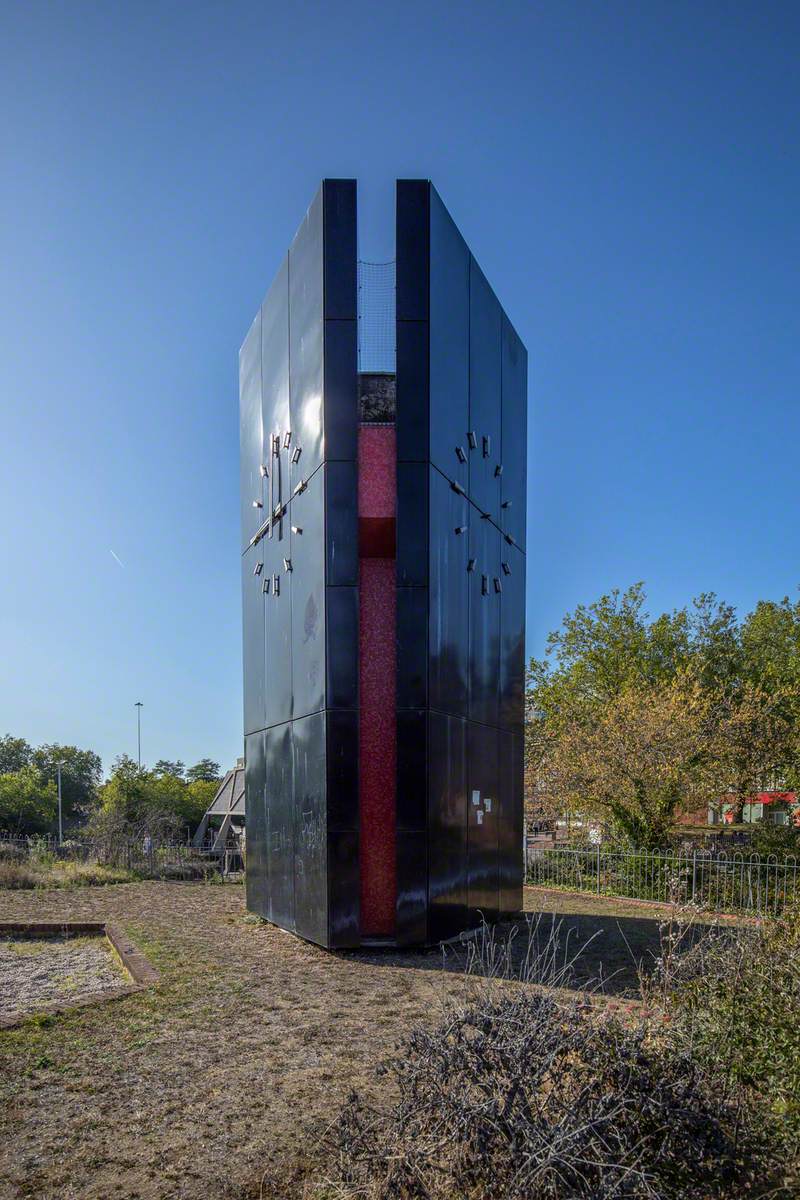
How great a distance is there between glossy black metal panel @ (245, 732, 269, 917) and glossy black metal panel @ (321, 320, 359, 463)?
544 centimetres

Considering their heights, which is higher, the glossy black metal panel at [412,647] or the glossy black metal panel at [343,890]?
the glossy black metal panel at [412,647]

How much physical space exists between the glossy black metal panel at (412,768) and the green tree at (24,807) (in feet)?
138

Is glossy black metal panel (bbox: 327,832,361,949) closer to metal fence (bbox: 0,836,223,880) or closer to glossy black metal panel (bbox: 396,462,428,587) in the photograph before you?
glossy black metal panel (bbox: 396,462,428,587)

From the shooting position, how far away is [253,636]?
14633mm

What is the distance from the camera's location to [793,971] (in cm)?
507

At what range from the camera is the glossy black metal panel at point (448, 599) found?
11352 mm

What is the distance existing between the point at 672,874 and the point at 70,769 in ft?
245

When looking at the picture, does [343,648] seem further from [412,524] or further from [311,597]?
[412,524]

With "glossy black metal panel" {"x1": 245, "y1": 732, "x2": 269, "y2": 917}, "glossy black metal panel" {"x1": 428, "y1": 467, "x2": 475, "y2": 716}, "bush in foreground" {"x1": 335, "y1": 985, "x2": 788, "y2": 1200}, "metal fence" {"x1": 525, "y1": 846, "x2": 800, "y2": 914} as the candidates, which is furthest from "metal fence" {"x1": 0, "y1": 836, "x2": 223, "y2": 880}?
"bush in foreground" {"x1": 335, "y1": 985, "x2": 788, "y2": 1200}

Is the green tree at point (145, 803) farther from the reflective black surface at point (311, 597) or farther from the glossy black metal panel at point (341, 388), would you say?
the glossy black metal panel at point (341, 388)

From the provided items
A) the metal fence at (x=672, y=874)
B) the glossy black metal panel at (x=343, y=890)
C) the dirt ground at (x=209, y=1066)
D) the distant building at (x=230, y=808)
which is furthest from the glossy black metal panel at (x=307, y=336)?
the distant building at (x=230, y=808)

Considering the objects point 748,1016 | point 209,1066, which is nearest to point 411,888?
point 209,1066

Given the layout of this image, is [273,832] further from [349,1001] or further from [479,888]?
[349,1001]

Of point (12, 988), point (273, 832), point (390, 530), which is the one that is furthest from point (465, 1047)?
point (273, 832)
